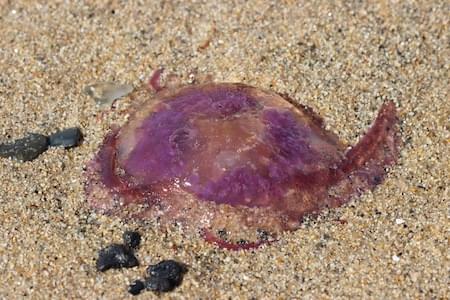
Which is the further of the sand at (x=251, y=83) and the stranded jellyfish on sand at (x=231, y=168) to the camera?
the stranded jellyfish on sand at (x=231, y=168)

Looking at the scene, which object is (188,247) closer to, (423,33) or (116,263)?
(116,263)

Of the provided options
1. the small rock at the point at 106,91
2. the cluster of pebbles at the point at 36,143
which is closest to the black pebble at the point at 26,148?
the cluster of pebbles at the point at 36,143

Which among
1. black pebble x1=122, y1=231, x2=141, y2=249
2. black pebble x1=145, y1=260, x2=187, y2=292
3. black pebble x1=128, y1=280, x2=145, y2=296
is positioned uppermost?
black pebble x1=145, y1=260, x2=187, y2=292

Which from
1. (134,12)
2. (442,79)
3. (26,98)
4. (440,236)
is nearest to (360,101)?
(442,79)

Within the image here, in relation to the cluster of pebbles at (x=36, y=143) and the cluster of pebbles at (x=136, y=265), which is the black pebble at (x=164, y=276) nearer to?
the cluster of pebbles at (x=136, y=265)

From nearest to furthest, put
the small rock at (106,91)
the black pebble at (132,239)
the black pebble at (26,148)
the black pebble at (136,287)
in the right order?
the black pebble at (136,287) < the black pebble at (132,239) < the black pebble at (26,148) < the small rock at (106,91)

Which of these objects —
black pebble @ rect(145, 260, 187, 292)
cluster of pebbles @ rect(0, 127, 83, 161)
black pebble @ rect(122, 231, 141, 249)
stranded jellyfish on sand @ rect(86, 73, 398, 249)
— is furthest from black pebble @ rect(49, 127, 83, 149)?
black pebble @ rect(145, 260, 187, 292)

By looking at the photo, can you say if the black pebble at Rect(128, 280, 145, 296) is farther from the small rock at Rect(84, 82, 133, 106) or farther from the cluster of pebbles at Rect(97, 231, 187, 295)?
the small rock at Rect(84, 82, 133, 106)

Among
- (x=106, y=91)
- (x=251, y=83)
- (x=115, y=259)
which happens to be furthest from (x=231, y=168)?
(x=106, y=91)
